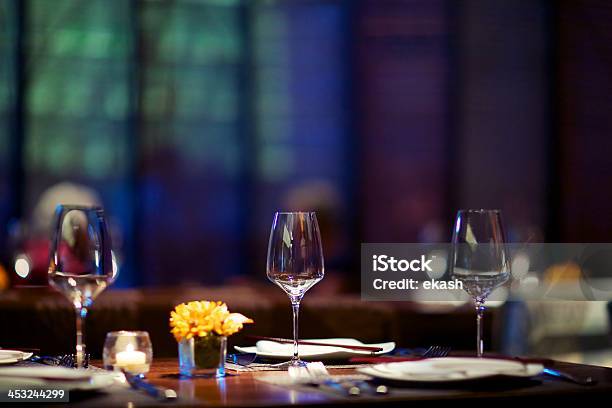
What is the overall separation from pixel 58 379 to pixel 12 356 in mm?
341

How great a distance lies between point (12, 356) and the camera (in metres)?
1.26

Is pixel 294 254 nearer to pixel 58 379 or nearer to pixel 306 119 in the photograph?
pixel 58 379

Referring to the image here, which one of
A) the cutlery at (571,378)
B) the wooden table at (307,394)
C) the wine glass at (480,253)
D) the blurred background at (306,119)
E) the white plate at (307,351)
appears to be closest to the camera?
the wooden table at (307,394)

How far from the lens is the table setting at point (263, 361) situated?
98 centimetres

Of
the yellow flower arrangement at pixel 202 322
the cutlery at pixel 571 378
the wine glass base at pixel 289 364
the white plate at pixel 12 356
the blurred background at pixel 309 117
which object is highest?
the blurred background at pixel 309 117

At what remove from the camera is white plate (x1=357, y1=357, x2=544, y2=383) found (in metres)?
1.04

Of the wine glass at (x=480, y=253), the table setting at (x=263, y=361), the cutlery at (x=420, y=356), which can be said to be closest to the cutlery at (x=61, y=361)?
the table setting at (x=263, y=361)

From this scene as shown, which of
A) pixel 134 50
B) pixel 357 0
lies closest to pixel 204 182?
pixel 134 50

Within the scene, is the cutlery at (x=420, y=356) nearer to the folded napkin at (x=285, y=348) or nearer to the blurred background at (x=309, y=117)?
the folded napkin at (x=285, y=348)

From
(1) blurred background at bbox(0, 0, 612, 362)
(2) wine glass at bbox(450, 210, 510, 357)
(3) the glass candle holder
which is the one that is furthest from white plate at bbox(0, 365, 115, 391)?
(1) blurred background at bbox(0, 0, 612, 362)

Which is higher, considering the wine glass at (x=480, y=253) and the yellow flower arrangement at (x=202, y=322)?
the wine glass at (x=480, y=253)

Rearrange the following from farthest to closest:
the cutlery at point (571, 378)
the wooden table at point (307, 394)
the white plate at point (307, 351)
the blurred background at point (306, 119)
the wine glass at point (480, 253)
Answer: the blurred background at point (306, 119), the white plate at point (307, 351), the wine glass at point (480, 253), the cutlery at point (571, 378), the wooden table at point (307, 394)

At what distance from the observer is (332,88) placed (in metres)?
5.83

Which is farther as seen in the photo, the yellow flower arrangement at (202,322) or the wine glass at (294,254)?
the wine glass at (294,254)
